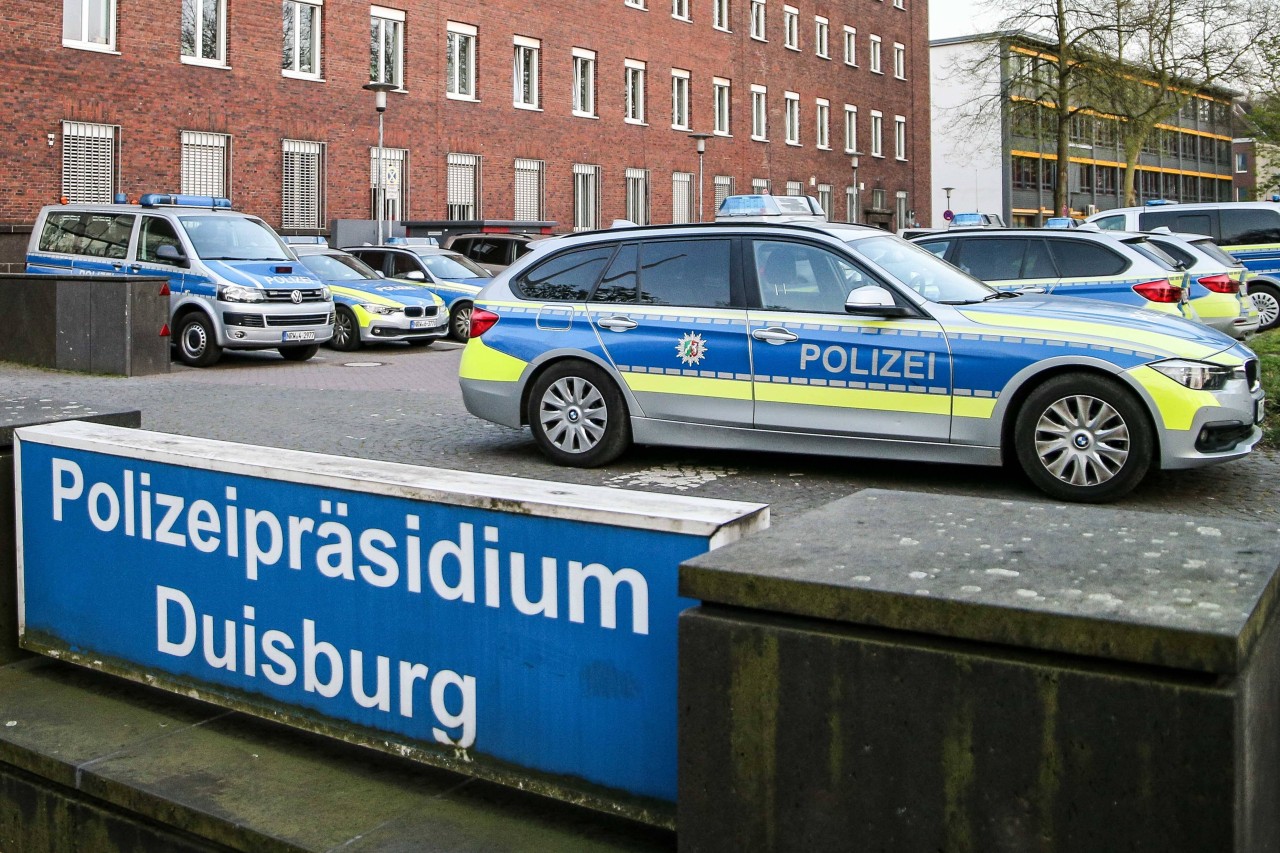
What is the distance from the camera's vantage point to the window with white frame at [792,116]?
170ft

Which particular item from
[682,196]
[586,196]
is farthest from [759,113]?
[586,196]

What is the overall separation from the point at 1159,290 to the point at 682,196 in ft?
105

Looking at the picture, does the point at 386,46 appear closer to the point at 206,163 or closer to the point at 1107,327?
the point at 206,163

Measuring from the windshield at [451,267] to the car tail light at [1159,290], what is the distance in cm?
1374

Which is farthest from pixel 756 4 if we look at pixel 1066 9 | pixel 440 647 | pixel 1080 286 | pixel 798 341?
pixel 440 647

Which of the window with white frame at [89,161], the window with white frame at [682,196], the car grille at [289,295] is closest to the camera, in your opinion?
the car grille at [289,295]

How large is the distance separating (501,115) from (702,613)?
122 ft

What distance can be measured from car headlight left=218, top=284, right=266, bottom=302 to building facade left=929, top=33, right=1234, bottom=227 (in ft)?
101

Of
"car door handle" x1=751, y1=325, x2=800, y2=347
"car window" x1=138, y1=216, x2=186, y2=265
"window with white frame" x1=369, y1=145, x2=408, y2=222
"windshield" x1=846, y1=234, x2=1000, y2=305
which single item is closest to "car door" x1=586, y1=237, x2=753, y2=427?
"car door handle" x1=751, y1=325, x2=800, y2=347

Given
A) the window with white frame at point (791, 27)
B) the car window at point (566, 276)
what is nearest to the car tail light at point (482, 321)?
the car window at point (566, 276)

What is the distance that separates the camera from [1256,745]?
7.29 feet

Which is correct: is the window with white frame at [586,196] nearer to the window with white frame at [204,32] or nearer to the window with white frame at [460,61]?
the window with white frame at [460,61]

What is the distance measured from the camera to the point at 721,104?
159 ft

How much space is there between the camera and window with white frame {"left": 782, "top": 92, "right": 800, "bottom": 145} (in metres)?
51.8
